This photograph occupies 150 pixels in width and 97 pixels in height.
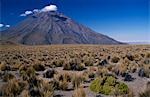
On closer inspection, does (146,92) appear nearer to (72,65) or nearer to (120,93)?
(120,93)

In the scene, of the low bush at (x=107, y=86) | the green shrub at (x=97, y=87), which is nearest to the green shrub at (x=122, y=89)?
the low bush at (x=107, y=86)

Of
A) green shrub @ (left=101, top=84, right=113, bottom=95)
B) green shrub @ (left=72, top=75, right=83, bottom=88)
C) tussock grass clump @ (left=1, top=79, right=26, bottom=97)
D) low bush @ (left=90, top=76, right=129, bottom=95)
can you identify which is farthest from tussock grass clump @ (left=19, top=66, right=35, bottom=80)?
green shrub @ (left=101, top=84, right=113, bottom=95)

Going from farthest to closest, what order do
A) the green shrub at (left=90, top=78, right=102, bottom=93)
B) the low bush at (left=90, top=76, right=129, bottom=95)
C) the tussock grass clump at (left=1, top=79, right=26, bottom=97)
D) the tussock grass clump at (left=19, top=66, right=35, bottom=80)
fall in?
the tussock grass clump at (left=19, top=66, right=35, bottom=80) → the green shrub at (left=90, top=78, right=102, bottom=93) → the low bush at (left=90, top=76, right=129, bottom=95) → the tussock grass clump at (left=1, top=79, right=26, bottom=97)

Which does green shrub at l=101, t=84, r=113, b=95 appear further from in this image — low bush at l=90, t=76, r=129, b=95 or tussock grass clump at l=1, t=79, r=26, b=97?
tussock grass clump at l=1, t=79, r=26, b=97

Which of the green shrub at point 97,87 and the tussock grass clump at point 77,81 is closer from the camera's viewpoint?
the green shrub at point 97,87

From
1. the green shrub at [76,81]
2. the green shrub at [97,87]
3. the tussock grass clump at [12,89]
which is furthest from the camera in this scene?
the green shrub at [76,81]

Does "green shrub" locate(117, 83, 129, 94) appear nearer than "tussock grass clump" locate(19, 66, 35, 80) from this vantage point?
Yes

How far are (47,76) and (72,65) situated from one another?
3.99 meters

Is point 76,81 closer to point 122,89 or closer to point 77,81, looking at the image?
point 77,81

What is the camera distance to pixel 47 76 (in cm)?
1412

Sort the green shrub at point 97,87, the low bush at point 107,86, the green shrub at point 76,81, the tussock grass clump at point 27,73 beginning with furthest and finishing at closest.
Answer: the tussock grass clump at point 27,73 < the green shrub at point 76,81 < the green shrub at point 97,87 < the low bush at point 107,86

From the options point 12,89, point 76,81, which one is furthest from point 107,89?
point 12,89

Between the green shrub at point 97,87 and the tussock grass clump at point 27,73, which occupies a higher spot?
the tussock grass clump at point 27,73

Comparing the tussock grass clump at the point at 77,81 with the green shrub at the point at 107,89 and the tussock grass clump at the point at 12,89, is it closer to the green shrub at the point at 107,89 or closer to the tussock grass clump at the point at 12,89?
the green shrub at the point at 107,89
